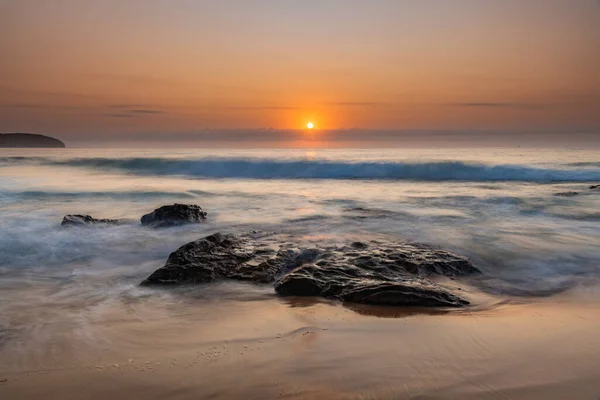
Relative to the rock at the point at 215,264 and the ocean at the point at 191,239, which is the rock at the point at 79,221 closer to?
the ocean at the point at 191,239

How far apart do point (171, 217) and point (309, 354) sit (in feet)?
24.7

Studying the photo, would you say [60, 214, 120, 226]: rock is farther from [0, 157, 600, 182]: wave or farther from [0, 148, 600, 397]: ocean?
[0, 157, 600, 182]: wave

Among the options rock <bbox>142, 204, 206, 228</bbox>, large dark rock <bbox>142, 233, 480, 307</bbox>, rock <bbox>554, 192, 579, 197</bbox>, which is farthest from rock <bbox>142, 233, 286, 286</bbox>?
rock <bbox>554, 192, 579, 197</bbox>

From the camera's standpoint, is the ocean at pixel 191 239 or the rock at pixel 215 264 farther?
the rock at pixel 215 264

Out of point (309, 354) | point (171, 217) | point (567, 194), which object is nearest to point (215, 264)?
point (309, 354)

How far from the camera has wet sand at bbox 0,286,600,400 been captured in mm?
3049

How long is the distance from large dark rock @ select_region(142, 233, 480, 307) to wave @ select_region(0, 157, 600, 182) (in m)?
23.1

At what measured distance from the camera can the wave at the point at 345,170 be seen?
29547 millimetres

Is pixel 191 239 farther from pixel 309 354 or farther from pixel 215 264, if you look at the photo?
pixel 309 354

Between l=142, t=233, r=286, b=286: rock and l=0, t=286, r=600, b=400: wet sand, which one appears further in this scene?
l=142, t=233, r=286, b=286: rock

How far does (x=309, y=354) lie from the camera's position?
3.59 m

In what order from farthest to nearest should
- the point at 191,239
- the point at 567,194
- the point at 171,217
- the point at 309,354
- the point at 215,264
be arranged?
the point at 567,194 < the point at 171,217 < the point at 191,239 < the point at 215,264 < the point at 309,354

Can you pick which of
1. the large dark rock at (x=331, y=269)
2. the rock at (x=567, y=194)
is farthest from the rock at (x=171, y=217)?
the rock at (x=567, y=194)

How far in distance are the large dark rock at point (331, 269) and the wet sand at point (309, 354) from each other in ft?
0.99
